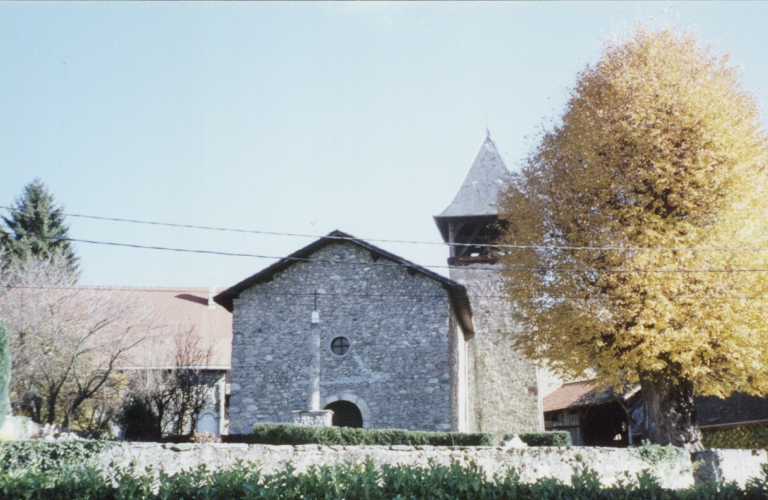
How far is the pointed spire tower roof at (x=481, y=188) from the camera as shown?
25734mm

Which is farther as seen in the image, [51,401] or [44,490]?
[51,401]

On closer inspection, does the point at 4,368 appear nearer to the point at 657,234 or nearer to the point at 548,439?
the point at 548,439

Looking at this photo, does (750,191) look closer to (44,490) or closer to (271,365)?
(271,365)

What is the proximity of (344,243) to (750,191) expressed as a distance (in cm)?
1045

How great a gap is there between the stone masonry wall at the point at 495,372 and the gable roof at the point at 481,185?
2.43m

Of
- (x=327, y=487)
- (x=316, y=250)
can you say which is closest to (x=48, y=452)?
(x=327, y=487)

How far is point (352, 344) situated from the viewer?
1795cm

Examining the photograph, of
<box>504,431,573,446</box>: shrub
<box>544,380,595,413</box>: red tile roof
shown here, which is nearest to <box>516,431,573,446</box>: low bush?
<box>504,431,573,446</box>: shrub

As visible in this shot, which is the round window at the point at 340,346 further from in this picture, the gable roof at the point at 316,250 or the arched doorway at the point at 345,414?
the gable roof at the point at 316,250

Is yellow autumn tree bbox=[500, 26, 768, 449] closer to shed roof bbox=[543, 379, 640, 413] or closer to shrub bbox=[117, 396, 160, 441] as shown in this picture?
shed roof bbox=[543, 379, 640, 413]

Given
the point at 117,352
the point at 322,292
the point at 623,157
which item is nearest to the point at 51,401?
the point at 117,352

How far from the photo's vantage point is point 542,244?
52.7 ft

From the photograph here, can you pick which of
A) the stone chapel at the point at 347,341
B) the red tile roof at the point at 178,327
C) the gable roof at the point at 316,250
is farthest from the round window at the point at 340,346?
the red tile roof at the point at 178,327

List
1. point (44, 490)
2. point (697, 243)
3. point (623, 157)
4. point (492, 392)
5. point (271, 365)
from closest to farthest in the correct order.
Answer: point (44, 490)
point (697, 243)
point (623, 157)
point (271, 365)
point (492, 392)
